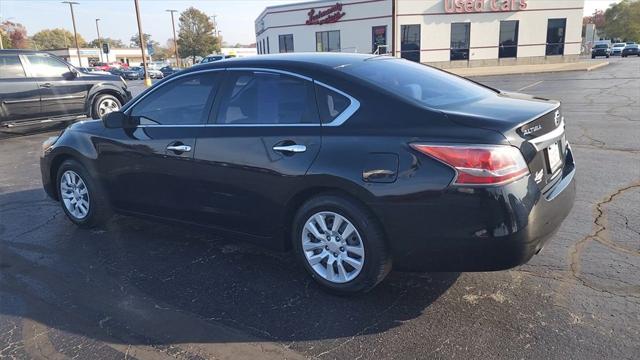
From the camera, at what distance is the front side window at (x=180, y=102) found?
4.06 metres

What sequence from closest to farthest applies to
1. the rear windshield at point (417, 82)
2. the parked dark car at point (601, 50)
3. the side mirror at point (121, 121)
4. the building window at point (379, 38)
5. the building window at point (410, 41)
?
the rear windshield at point (417, 82)
the side mirror at point (121, 121)
the building window at point (410, 41)
the building window at point (379, 38)
the parked dark car at point (601, 50)

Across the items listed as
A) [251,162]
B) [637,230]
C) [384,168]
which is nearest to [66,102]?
[251,162]

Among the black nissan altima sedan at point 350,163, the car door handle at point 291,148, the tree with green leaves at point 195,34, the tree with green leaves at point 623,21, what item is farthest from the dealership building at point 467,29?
the tree with green leaves at point 623,21

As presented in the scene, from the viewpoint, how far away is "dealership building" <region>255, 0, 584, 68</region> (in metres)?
35.2

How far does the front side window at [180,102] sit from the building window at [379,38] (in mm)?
33387

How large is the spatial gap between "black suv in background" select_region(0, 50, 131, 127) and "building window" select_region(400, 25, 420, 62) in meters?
27.9

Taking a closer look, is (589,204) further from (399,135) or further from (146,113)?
(146,113)

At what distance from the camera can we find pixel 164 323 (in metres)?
3.22

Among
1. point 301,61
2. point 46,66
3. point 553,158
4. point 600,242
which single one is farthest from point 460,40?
point 553,158

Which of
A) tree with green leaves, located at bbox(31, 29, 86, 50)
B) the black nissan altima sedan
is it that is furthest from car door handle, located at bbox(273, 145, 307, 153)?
tree with green leaves, located at bbox(31, 29, 86, 50)

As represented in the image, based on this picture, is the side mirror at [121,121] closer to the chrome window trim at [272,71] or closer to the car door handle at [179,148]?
the car door handle at [179,148]

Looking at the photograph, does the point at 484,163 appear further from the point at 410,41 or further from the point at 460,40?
the point at 460,40

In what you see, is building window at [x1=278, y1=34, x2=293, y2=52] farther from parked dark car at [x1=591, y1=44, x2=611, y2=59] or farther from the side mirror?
the side mirror

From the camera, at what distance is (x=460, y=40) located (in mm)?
36156
